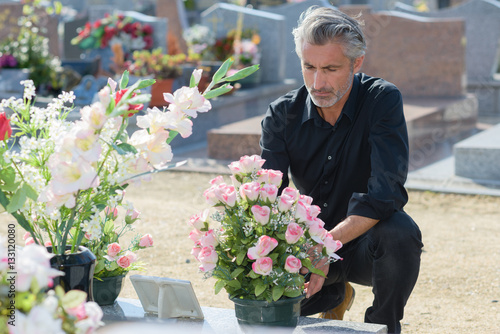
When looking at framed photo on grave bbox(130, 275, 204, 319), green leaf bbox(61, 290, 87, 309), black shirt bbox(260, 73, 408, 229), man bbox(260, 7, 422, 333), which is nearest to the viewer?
green leaf bbox(61, 290, 87, 309)

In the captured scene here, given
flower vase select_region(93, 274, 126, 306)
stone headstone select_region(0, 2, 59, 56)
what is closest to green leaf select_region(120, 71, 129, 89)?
flower vase select_region(93, 274, 126, 306)

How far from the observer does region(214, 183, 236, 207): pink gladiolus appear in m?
1.90

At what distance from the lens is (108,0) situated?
655 inches

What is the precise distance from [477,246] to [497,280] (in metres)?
0.58

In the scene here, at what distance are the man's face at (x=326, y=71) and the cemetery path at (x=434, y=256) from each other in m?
1.10

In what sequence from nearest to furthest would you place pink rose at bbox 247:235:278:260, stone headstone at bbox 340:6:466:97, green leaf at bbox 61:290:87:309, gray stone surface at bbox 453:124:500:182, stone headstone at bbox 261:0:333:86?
green leaf at bbox 61:290:87:309
pink rose at bbox 247:235:278:260
gray stone surface at bbox 453:124:500:182
stone headstone at bbox 340:6:466:97
stone headstone at bbox 261:0:333:86

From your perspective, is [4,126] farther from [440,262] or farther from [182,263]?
[440,262]

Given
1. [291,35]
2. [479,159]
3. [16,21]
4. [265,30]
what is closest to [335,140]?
[479,159]

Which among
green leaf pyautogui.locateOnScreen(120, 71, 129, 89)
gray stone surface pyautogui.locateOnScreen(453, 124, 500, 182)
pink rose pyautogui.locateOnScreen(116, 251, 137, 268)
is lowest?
gray stone surface pyautogui.locateOnScreen(453, 124, 500, 182)

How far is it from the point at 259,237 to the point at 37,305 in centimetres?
88

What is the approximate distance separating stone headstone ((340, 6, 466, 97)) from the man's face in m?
6.49

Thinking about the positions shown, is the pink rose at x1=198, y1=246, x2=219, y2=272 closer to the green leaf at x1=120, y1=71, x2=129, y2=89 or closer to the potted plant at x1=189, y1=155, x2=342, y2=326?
the potted plant at x1=189, y1=155, x2=342, y2=326

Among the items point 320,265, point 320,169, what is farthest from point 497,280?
point 320,265

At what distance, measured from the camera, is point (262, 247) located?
1.84 meters
